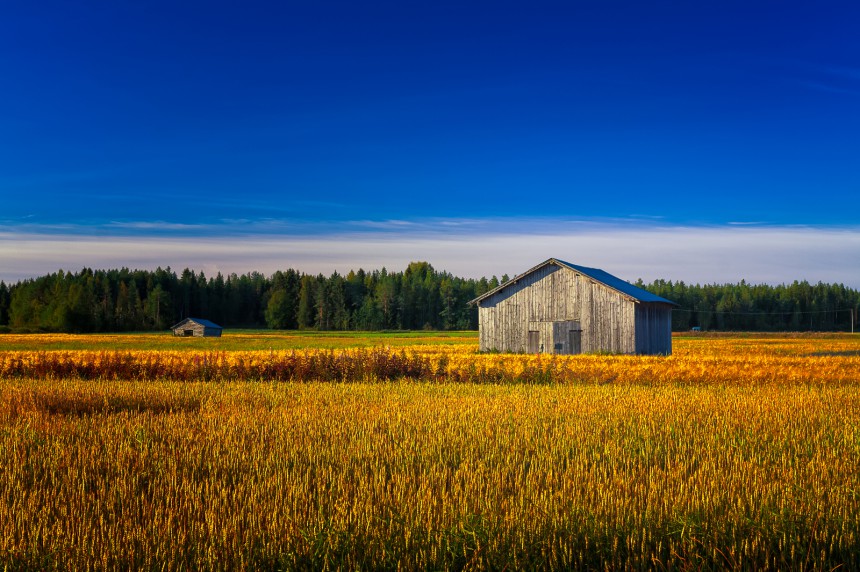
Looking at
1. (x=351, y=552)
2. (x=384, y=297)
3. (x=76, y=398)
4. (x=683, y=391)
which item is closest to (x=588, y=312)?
(x=683, y=391)

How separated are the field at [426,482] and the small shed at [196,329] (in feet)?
281

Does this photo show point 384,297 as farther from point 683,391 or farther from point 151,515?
point 151,515

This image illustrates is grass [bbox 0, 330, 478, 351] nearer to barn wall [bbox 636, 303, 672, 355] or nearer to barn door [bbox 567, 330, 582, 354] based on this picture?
barn door [bbox 567, 330, 582, 354]

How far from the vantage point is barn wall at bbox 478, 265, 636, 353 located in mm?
43156

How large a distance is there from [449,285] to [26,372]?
440 feet

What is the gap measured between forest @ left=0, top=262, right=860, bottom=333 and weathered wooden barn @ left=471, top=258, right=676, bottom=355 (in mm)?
99348

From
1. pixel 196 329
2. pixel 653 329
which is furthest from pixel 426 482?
pixel 196 329

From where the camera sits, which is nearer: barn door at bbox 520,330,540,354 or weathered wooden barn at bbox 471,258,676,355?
weathered wooden barn at bbox 471,258,676,355

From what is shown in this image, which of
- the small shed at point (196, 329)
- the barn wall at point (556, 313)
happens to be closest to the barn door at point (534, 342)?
the barn wall at point (556, 313)

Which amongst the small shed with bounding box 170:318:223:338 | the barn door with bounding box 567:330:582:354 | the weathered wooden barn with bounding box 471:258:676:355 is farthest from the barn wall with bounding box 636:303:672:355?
the small shed with bounding box 170:318:223:338

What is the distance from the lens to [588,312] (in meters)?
44.2

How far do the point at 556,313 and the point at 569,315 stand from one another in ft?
2.92

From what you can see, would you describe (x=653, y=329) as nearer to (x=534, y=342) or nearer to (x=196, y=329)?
(x=534, y=342)

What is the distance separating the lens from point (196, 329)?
98938mm
